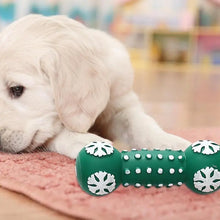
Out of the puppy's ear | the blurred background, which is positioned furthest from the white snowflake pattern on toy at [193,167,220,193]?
the blurred background

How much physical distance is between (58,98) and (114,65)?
359 mm

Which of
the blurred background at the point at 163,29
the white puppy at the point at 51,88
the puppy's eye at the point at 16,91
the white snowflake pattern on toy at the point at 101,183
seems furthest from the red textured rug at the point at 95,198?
the blurred background at the point at 163,29

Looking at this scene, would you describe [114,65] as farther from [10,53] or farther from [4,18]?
[4,18]

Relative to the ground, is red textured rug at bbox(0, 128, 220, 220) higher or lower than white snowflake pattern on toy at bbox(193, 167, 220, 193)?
lower

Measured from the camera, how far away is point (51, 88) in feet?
4.93

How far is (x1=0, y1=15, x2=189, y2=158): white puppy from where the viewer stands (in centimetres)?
148

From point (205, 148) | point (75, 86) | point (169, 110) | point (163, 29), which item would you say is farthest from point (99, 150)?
point (163, 29)

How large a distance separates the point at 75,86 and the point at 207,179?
0.58 m

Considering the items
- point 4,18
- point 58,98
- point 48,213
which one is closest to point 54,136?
point 58,98

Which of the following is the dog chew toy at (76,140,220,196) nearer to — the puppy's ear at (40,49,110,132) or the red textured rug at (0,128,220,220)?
the red textured rug at (0,128,220,220)

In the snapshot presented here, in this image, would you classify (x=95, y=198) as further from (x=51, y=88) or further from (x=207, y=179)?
(x=51, y=88)

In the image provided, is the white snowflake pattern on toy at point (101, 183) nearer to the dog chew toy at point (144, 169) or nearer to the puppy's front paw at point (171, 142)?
the dog chew toy at point (144, 169)

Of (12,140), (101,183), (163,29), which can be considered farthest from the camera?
(163,29)

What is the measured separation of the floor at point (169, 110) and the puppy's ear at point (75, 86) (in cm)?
37
